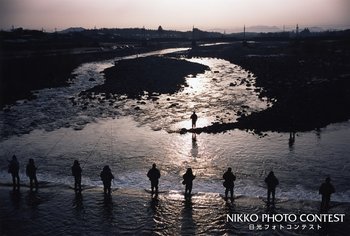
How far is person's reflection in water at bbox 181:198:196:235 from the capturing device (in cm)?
1502

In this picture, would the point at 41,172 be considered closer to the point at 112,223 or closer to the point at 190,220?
the point at 112,223

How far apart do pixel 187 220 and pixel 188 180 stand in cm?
276

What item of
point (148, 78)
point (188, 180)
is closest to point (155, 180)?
point (188, 180)

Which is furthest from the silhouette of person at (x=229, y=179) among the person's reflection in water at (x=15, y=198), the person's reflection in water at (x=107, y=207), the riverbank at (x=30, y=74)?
the riverbank at (x=30, y=74)

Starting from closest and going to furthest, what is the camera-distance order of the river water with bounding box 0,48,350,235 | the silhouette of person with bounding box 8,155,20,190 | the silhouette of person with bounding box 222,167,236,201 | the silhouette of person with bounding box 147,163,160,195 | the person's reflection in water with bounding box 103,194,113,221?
the person's reflection in water with bounding box 103,194,113,221 < the silhouette of person with bounding box 222,167,236,201 < the silhouette of person with bounding box 147,163,160,195 < the silhouette of person with bounding box 8,155,20,190 < the river water with bounding box 0,48,350,235

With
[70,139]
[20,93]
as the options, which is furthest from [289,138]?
[20,93]

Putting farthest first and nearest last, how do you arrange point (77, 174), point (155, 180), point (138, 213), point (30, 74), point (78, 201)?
point (30, 74)
point (77, 174)
point (155, 180)
point (78, 201)
point (138, 213)

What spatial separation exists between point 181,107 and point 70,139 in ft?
55.5

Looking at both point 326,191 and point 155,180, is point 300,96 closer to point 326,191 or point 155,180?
point 326,191

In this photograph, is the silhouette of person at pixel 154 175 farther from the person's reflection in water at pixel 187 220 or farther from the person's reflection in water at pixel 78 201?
the person's reflection in water at pixel 78 201

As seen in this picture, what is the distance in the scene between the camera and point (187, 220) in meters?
16.0

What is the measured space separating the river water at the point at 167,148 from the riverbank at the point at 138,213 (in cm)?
26

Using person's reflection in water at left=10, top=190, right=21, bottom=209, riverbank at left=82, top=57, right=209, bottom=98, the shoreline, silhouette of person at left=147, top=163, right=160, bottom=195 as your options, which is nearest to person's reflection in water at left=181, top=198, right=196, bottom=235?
silhouette of person at left=147, top=163, right=160, bottom=195

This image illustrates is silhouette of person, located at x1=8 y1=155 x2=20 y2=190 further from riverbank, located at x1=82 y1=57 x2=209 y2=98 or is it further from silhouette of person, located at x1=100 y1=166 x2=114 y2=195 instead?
riverbank, located at x1=82 y1=57 x2=209 y2=98
